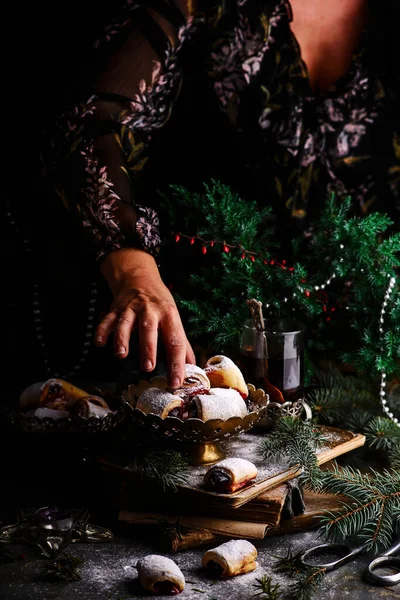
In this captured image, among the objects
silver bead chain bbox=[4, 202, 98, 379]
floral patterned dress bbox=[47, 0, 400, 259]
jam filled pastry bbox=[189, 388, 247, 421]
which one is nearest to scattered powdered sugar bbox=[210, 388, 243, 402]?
jam filled pastry bbox=[189, 388, 247, 421]

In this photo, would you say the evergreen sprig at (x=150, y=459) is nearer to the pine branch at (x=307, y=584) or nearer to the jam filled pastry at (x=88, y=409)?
the jam filled pastry at (x=88, y=409)

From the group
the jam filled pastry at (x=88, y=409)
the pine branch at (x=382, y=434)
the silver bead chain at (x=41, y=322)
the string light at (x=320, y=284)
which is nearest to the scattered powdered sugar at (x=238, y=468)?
the jam filled pastry at (x=88, y=409)

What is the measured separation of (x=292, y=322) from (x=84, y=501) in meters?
0.47

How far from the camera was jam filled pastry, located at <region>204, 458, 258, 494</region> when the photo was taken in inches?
41.9

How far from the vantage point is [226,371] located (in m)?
1.25

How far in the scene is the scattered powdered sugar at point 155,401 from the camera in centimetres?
113

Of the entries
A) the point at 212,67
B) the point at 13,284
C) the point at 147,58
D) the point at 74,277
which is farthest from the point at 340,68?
the point at 13,284

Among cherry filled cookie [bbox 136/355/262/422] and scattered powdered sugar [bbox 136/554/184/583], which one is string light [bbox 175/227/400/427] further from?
scattered powdered sugar [bbox 136/554/184/583]

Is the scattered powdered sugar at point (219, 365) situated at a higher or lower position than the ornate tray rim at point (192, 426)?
higher

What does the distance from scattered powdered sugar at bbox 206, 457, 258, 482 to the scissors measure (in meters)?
0.12

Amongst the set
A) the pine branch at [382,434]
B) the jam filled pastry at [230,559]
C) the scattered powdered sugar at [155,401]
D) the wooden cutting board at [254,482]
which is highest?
the scattered powdered sugar at [155,401]

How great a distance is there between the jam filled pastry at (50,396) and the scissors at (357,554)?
0.47 metres

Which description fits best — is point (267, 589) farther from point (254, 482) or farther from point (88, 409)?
point (88, 409)

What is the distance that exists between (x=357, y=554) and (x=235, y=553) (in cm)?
17
